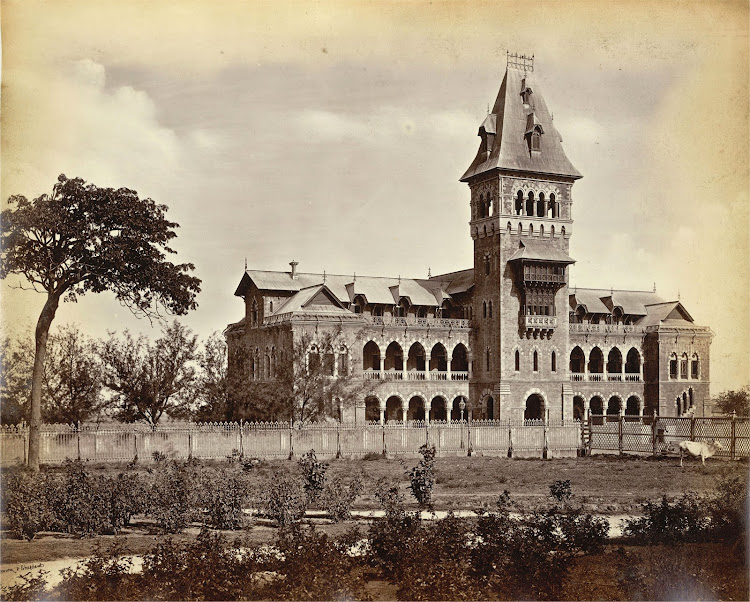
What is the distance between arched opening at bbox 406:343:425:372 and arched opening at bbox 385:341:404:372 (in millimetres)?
592

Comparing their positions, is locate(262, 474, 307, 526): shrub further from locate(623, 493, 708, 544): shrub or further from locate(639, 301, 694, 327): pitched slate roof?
locate(639, 301, 694, 327): pitched slate roof

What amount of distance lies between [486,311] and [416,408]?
→ 752 centimetres

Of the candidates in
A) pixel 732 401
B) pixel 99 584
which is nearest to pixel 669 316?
pixel 732 401

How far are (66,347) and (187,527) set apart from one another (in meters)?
22.2

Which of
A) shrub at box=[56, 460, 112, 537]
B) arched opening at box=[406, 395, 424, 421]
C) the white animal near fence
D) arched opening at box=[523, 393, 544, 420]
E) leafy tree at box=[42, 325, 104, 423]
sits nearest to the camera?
shrub at box=[56, 460, 112, 537]

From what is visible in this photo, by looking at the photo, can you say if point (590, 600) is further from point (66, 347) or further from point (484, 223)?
point (484, 223)

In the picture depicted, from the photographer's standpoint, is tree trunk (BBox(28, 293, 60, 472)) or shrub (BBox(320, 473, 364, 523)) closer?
shrub (BBox(320, 473, 364, 523))

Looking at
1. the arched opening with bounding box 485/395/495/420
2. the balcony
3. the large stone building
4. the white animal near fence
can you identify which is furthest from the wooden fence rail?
the balcony

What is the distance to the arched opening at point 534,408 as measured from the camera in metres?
58.1

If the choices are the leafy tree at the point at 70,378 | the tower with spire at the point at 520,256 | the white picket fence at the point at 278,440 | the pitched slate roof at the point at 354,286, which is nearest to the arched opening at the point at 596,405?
the tower with spire at the point at 520,256

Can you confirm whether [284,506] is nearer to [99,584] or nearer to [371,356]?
[99,584]

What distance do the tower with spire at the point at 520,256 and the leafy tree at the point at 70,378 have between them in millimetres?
25518

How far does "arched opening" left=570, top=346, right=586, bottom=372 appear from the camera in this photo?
64.4 metres

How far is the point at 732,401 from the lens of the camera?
52.2m
